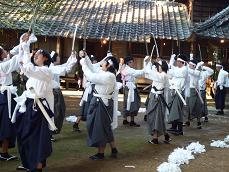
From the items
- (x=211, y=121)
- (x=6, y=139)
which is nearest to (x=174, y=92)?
(x=211, y=121)

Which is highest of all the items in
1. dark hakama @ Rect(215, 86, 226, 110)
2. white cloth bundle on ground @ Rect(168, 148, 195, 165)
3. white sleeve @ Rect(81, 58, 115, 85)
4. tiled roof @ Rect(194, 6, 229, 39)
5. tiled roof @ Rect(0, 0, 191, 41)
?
tiled roof @ Rect(0, 0, 191, 41)

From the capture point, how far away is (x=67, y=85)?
2158 cm

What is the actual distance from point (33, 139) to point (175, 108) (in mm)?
5038

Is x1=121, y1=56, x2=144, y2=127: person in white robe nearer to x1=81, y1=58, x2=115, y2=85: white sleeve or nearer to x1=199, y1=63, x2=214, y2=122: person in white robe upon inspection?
x1=199, y1=63, x2=214, y2=122: person in white robe

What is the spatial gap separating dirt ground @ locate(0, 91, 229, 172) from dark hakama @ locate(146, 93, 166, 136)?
0.39 metres

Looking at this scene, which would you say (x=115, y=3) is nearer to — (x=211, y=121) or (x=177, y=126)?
(x=211, y=121)

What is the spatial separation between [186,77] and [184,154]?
133 inches

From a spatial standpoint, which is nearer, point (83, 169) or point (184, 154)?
point (83, 169)

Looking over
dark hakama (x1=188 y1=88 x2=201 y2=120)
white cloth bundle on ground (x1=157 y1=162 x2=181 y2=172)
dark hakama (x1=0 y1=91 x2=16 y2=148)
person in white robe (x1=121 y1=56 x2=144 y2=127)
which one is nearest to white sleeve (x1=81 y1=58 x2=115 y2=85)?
dark hakama (x1=0 y1=91 x2=16 y2=148)

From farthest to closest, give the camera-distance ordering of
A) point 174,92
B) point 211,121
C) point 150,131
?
point 211,121
point 174,92
point 150,131

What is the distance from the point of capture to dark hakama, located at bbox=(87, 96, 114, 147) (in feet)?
25.1

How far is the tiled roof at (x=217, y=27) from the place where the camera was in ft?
45.9

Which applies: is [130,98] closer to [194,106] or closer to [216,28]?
[194,106]

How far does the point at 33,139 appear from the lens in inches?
256
